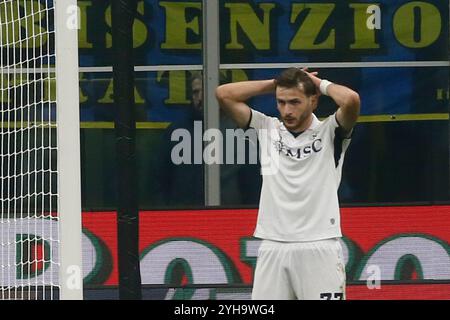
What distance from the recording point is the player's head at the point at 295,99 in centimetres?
736

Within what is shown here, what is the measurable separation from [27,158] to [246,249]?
5.52 feet

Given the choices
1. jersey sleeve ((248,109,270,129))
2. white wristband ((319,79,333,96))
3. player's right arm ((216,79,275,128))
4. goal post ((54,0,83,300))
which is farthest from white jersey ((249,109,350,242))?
goal post ((54,0,83,300))

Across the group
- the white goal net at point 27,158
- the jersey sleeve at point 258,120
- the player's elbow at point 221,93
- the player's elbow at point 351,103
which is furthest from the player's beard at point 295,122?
the white goal net at point 27,158

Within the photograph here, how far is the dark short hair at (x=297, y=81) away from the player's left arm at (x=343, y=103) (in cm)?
4

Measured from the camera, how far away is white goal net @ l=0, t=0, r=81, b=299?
7.41 meters

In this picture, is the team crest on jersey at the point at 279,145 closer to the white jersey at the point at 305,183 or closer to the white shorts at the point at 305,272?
the white jersey at the point at 305,183

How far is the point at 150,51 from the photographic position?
28.4 feet

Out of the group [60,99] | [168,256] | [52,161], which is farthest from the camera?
[168,256]

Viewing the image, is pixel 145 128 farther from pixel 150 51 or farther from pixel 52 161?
pixel 52 161

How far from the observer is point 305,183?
7184 millimetres

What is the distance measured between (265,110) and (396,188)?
1.48 meters

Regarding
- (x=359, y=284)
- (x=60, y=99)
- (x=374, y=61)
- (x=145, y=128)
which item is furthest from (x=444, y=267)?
(x=60, y=99)

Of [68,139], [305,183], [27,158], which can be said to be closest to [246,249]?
[305,183]

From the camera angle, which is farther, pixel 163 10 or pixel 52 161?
pixel 163 10
